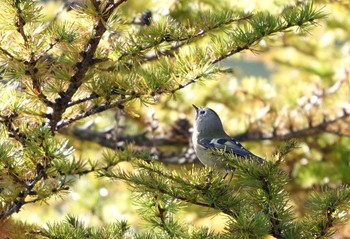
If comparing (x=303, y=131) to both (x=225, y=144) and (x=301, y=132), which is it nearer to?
(x=301, y=132)

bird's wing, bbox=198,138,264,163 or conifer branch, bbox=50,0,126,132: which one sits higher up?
conifer branch, bbox=50,0,126,132

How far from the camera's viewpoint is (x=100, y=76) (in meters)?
2.58

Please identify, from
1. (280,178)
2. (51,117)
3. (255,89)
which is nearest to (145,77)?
(51,117)

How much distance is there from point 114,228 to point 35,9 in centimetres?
73

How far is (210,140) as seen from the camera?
10.0 feet

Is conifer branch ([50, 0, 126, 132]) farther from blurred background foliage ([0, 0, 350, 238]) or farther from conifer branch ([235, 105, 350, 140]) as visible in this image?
conifer branch ([235, 105, 350, 140])

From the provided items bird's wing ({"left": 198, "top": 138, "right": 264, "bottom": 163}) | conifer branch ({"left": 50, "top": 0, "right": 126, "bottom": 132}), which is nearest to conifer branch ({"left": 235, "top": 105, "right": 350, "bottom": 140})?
bird's wing ({"left": 198, "top": 138, "right": 264, "bottom": 163})

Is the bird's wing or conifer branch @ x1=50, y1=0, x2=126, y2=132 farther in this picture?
the bird's wing

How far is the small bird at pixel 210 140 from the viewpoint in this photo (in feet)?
8.96

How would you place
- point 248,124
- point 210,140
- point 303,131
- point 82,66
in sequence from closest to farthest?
point 82,66 → point 210,140 → point 303,131 → point 248,124

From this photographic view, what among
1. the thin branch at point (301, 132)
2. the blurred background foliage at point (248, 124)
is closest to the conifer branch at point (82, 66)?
the blurred background foliage at point (248, 124)

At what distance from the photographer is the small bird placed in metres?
2.73

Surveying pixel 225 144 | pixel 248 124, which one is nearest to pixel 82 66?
pixel 225 144

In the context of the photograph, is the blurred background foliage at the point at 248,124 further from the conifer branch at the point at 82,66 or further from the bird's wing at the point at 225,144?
the conifer branch at the point at 82,66
